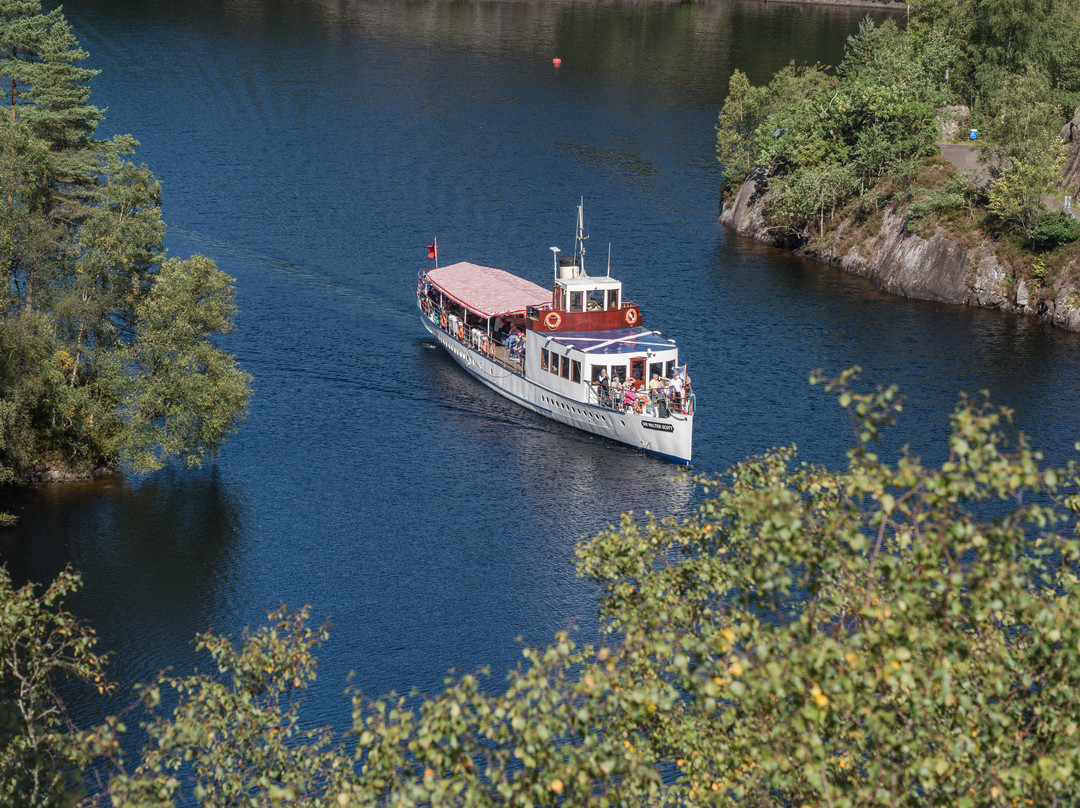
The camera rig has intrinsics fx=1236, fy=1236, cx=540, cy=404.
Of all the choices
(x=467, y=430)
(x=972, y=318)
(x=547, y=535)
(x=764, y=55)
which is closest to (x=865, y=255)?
(x=972, y=318)

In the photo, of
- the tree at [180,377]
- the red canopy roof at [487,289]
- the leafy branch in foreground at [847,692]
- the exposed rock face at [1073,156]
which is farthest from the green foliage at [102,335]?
the exposed rock face at [1073,156]

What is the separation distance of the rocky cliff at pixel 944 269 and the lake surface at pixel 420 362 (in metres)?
2.57

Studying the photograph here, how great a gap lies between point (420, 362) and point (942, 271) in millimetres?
46997

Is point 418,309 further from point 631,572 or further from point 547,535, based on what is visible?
point 631,572

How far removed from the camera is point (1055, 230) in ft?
331

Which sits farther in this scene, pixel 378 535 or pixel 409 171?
pixel 409 171

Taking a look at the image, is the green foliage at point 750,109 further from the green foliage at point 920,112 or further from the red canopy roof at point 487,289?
the red canopy roof at point 487,289

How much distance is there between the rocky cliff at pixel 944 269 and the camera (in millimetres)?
100938

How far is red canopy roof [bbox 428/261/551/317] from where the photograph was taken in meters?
91.3

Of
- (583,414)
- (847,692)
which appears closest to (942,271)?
(583,414)

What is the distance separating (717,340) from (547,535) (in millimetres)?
33479

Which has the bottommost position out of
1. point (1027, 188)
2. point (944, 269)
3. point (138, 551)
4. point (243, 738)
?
point (138, 551)

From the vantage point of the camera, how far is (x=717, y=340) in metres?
93.7

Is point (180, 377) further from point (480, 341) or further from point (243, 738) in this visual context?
point (243, 738)
